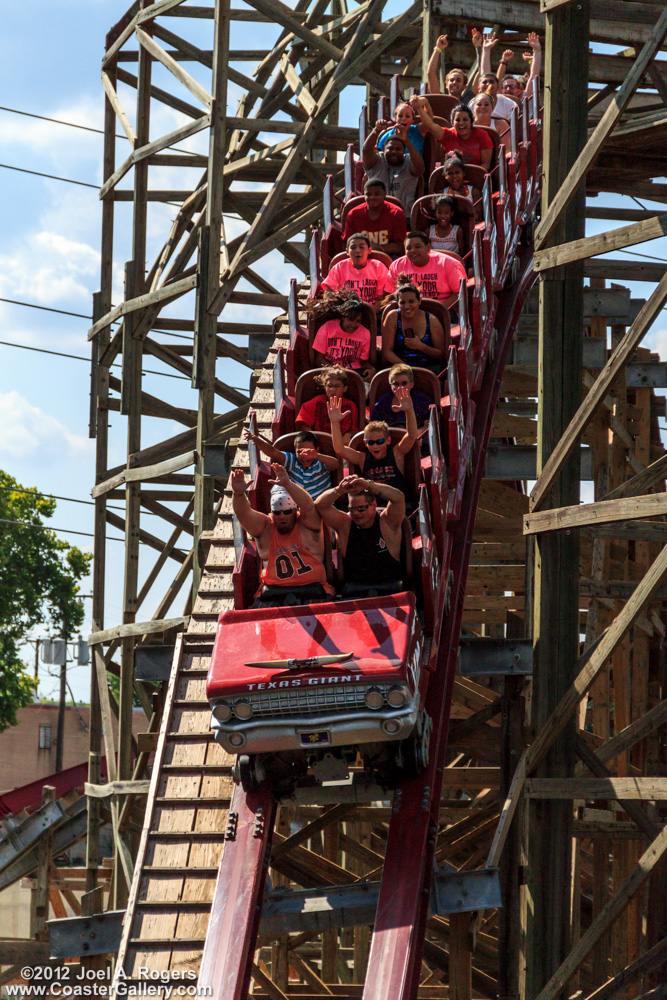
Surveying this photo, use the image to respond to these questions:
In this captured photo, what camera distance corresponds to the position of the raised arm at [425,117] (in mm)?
12172

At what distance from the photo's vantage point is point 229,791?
7969mm

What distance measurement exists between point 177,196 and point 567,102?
7.46 meters

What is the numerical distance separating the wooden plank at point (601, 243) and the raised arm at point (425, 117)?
3.42 metres

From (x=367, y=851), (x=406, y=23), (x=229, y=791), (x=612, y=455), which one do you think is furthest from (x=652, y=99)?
(x=229, y=791)

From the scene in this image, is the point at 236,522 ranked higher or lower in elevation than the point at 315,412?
lower

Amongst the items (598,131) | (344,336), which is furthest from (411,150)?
(598,131)

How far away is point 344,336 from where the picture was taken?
9609mm

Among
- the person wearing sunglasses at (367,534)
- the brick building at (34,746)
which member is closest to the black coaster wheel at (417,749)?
the person wearing sunglasses at (367,534)

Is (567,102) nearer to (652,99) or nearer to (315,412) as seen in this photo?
(315,412)

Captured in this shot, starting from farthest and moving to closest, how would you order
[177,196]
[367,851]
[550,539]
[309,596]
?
1. [177,196]
2. [367,851]
3. [550,539]
4. [309,596]

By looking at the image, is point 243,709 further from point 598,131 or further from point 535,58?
point 535,58

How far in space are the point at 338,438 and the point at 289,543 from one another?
0.86m

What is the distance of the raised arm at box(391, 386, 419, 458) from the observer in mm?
8164

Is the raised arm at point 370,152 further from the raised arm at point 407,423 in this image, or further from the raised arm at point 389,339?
the raised arm at point 407,423
